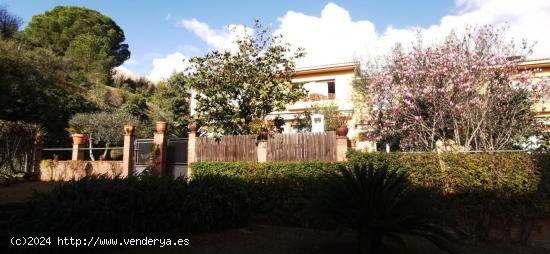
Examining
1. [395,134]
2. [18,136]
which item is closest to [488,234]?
[395,134]

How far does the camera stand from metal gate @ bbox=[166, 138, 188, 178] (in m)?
14.1

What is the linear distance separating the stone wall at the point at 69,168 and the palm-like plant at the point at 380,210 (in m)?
12.0

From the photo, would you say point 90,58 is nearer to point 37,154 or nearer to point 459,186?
point 37,154

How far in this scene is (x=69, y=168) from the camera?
1573cm

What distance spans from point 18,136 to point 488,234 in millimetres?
17133

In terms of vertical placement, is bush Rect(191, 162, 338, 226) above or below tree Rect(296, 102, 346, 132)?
below

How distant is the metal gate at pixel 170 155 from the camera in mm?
14133

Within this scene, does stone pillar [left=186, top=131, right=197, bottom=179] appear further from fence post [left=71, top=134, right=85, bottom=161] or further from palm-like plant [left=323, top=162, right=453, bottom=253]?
palm-like plant [left=323, top=162, right=453, bottom=253]

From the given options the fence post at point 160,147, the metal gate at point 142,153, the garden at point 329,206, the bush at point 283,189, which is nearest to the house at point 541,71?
the garden at point 329,206

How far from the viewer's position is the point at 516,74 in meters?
13.7

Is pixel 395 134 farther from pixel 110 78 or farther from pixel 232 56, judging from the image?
pixel 110 78

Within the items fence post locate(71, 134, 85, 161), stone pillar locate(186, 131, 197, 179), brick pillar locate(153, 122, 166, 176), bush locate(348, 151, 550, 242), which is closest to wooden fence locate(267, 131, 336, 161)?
stone pillar locate(186, 131, 197, 179)

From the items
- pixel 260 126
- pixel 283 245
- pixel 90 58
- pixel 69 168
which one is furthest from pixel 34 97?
pixel 283 245

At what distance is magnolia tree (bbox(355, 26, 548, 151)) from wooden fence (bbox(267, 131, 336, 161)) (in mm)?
4846
